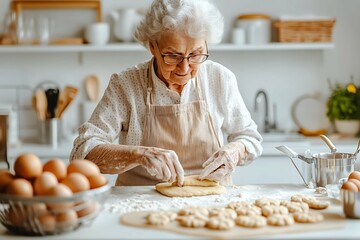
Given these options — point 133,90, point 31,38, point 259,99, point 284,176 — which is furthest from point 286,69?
point 133,90

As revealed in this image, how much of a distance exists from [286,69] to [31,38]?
65.5 inches

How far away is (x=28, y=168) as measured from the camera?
1606 mm

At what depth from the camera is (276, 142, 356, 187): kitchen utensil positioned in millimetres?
2008

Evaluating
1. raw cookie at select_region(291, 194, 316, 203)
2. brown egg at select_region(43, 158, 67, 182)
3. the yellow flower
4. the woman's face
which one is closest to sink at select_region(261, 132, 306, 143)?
the yellow flower

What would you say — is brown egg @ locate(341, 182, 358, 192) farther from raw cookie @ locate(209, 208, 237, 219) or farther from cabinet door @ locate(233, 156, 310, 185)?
cabinet door @ locate(233, 156, 310, 185)

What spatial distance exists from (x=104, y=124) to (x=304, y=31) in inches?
77.6

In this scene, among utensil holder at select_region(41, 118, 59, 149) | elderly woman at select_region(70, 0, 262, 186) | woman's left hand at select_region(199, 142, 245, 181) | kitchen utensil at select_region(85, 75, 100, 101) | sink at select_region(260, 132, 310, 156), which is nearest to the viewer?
woman's left hand at select_region(199, 142, 245, 181)

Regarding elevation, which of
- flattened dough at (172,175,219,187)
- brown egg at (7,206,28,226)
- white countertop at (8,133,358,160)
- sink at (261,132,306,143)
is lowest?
white countertop at (8,133,358,160)

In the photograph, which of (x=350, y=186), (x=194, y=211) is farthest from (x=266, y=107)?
(x=194, y=211)

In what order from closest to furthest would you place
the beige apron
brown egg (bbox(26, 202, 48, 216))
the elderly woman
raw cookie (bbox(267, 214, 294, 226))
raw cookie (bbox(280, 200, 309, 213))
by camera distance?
brown egg (bbox(26, 202, 48, 216)) < raw cookie (bbox(267, 214, 294, 226)) < raw cookie (bbox(280, 200, 309, 213)) < the elderly woman < the beige apron

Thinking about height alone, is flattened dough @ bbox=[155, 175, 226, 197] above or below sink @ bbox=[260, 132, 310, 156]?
above

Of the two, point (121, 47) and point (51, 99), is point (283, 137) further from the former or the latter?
point (51, 99)

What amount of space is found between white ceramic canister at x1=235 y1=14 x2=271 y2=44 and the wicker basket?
0.10 metres

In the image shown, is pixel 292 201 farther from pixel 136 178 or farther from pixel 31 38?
pixel 31 38
